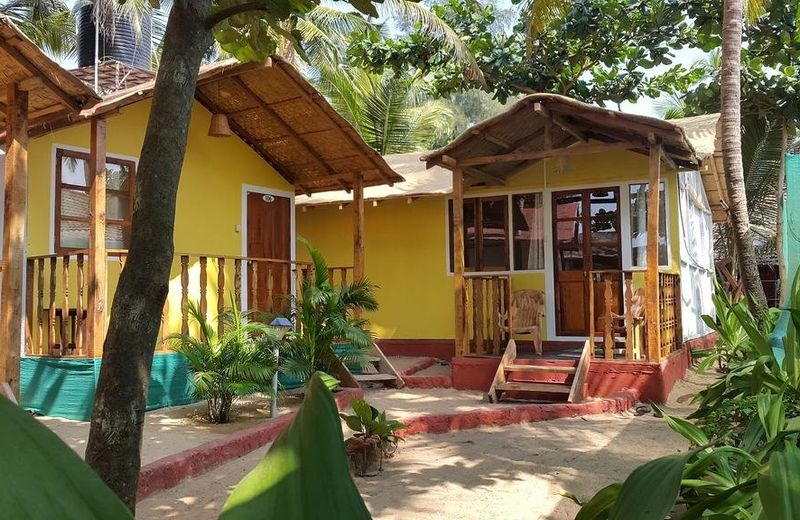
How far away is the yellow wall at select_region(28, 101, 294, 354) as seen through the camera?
24.6 feet

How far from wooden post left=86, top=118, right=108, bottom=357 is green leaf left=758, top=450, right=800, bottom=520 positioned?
656cm

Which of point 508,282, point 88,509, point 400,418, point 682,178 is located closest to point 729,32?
point 682,178

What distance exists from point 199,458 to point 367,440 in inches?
52.1

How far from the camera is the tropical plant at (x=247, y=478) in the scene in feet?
1.39

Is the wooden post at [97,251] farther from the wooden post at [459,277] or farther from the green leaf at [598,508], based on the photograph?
the green leaf at [598,508]

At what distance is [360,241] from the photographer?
9633 mm

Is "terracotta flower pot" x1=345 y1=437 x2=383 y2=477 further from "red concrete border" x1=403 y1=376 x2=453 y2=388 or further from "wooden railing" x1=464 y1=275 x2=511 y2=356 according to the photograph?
"wooden railing" x1=464 y1=275 x2=511 y2=356

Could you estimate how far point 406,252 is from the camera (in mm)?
11820

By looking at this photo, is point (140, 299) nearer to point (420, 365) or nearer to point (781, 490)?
point (781, 490)

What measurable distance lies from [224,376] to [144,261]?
505 cm

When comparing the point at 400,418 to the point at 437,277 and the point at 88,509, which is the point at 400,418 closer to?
the point at 437,277

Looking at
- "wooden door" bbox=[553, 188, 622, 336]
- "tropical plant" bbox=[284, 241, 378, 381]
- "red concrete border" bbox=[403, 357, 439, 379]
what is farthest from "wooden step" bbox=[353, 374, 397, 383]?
"wooden door" bbox=[553, 188, 622, 336]

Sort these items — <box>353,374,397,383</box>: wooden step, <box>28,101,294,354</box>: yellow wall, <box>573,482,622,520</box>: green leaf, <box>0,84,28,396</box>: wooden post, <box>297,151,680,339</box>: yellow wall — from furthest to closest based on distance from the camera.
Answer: <box>297,151,680,339</box>: yellow wall < <box>353,374,397,383</box>: wooden step < <box>28,101,294,354</box>: yellow wall < <box>0,84,28,396</box>: wooden post < <box>573,482,622,520</box>: green leaf

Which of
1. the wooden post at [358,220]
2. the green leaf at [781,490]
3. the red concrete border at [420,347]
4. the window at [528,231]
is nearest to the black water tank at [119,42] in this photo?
the wooden post at [358,220]
